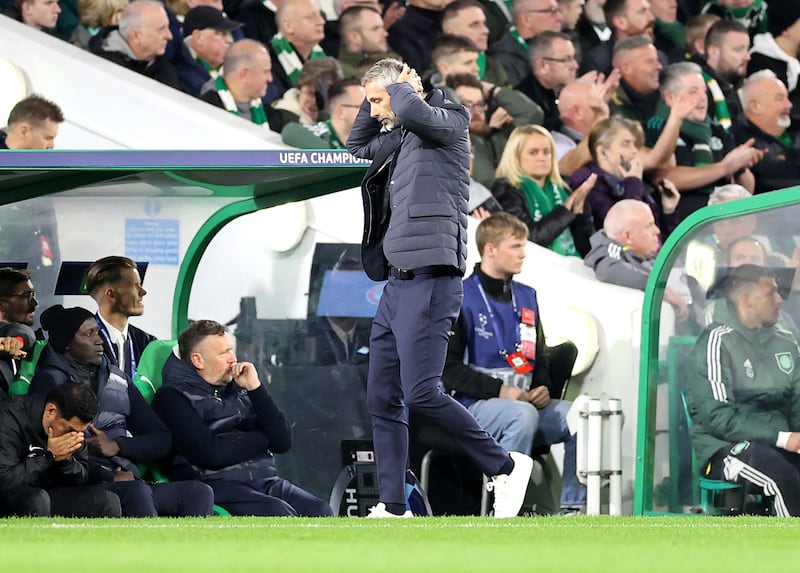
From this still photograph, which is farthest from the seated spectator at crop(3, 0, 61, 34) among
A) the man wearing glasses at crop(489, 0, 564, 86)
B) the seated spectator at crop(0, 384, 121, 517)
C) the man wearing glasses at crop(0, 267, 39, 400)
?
the seated spectator at crop(0, 384, 121, 517)

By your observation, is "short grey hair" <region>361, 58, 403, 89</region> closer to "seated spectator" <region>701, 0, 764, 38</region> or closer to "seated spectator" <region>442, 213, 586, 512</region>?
"seated spectator" <region>442, 213, 586, 512</region>

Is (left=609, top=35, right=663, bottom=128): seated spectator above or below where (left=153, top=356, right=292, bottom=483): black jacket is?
above

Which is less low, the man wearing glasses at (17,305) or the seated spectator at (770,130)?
the seated spectator at (770,130)

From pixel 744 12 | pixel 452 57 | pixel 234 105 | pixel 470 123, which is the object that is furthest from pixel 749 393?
pixel 744 12

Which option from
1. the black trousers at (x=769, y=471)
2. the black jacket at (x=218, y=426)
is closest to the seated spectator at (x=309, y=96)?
the black jacket at (x=218, y=426)

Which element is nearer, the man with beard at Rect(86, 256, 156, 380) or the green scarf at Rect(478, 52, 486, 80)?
the man with beard at Rect(86, 256, 156, 380)

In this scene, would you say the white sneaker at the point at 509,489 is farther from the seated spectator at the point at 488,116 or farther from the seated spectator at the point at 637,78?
the seated spectator at the point at 637,78

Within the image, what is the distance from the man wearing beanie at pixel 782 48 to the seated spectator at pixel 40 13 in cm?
649

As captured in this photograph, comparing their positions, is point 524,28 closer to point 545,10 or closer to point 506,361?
point 545,10

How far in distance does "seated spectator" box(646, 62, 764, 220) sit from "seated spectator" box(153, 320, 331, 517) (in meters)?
6.17

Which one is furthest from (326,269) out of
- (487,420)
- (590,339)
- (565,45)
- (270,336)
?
(565,45)

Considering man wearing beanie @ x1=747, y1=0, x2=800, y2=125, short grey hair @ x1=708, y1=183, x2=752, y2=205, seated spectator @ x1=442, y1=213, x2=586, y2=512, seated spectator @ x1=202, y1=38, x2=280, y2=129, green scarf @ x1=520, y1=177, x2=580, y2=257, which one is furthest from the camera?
man wearing beanie @ x1=747, y1=0, x2=800, y2=125

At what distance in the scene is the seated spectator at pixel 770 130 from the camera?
1484 cm

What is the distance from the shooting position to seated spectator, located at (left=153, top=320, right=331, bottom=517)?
8664mm
